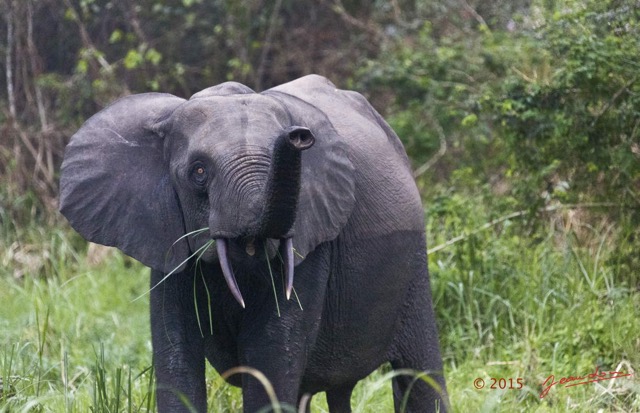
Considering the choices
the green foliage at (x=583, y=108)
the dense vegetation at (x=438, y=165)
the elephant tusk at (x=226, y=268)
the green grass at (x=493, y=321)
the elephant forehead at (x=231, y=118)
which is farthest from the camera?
the green foliage at (x=583, y=108)

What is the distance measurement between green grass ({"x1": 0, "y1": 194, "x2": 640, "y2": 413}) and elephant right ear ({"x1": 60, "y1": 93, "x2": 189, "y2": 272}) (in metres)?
0.86

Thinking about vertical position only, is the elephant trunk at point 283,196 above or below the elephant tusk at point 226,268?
above

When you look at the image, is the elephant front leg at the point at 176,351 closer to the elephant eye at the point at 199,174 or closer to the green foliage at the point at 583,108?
the elephant eye at the point at 199,174

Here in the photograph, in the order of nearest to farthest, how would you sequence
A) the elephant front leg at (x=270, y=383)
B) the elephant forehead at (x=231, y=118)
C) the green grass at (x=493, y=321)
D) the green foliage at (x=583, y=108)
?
1. the elephant forehead at (x=231, y=118)
2. the elephant front leg at (x=270, y=383)
3. the green grass at (x=493, y=321)
4. the green foliage at (x=583, y=108)

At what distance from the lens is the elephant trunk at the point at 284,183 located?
3.41 metres

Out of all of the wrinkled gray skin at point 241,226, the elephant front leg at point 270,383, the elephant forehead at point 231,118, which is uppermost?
the elephant forehead at point 231,118

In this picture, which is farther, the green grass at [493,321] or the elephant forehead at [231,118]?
the green grass at [493,321]

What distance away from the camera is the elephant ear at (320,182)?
411 centimetres

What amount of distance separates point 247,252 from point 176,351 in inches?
20.7

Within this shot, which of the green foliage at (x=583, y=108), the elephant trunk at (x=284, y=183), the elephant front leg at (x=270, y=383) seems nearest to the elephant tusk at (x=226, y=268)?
the elephant trunk at (x=284, y=183)

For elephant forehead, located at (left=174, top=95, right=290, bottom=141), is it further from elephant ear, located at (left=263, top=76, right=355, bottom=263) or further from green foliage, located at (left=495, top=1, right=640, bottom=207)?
green foliage, located at (left=495, top=1, right=640, bottom=207)

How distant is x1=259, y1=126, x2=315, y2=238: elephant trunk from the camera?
11.2 ft

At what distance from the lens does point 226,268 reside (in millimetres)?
3709
